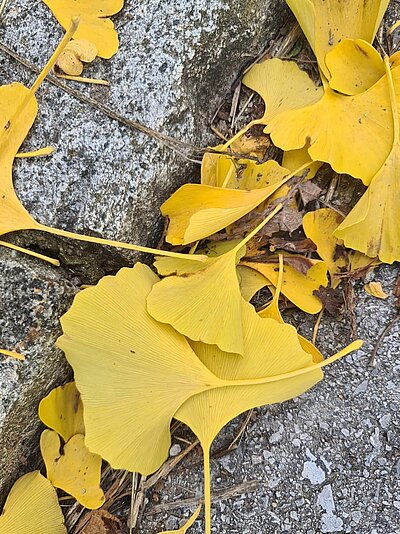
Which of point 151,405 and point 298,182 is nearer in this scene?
point 151,405

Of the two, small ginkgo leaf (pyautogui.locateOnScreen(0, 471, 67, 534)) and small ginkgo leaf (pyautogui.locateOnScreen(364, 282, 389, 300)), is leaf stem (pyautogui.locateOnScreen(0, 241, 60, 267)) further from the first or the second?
small ginkgo leaf (pyautogui.locateOnScreen(364, 282, 389, 300))

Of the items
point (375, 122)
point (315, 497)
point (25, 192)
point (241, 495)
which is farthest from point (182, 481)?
point (375, 122)

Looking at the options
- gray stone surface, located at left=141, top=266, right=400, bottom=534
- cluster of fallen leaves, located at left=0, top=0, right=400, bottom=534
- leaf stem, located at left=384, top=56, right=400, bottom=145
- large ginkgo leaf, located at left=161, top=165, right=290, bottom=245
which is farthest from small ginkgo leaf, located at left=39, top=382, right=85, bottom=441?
leaf stem, located at left=384, top=56, right=400, bottom=145

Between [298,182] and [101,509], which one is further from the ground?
[298,182]

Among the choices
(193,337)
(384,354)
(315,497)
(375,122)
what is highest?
(375,122)

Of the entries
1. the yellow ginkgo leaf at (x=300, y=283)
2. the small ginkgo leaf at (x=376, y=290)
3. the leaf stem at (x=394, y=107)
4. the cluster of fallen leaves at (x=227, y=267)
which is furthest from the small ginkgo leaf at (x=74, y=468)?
the leaf stem at (x=394, y=107)

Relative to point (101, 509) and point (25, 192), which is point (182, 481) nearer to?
point (101, 509)
